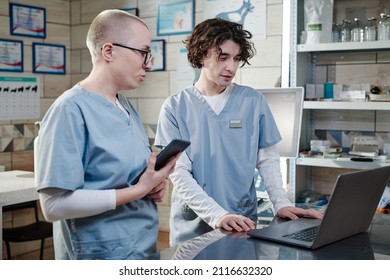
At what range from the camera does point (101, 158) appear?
1.28 m

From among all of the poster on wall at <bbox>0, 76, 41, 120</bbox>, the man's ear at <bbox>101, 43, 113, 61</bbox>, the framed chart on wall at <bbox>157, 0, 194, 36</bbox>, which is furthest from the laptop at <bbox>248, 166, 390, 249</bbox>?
the poster on wall at <bbox>0, 76, 41, 120</bbox>

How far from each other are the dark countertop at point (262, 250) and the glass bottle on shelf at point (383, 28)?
1696 mm

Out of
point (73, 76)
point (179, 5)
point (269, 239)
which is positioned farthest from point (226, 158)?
point (73, 76)

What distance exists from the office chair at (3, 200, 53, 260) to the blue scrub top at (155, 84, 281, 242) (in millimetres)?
1572

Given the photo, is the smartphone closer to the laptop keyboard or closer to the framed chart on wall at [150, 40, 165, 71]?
the laptop keyboard

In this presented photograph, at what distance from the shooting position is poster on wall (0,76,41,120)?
4039mm

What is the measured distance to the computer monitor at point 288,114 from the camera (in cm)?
266

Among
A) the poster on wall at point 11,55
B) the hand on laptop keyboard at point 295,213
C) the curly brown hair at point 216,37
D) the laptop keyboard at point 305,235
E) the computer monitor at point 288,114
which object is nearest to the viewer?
the laptop keyboard at point 305,235

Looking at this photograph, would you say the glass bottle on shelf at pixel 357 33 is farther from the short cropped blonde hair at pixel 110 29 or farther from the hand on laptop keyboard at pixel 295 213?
the short cropped blonde hair at pixel 110 29

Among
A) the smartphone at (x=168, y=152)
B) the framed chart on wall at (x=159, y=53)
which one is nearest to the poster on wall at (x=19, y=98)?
the framed chart on wall at (x=159, y=53)

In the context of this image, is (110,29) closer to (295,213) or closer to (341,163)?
(295,213)

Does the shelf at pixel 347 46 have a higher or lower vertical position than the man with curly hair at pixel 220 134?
higher

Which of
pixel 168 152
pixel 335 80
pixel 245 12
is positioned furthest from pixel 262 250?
Result: pixel 245 12

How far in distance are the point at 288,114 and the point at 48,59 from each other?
242cm
